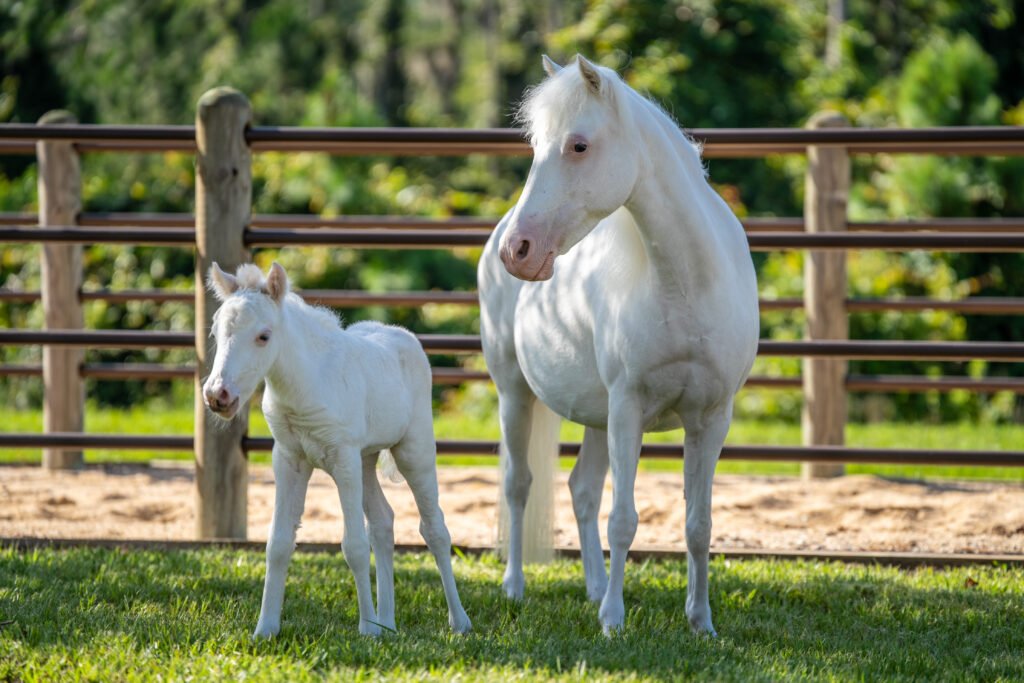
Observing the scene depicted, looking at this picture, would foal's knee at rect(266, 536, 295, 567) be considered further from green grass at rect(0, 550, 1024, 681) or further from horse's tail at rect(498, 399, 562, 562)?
horse's tail at rect(498, 399, 562, 562)

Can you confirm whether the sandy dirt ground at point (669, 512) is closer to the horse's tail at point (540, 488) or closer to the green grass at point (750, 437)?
the horse's tail at point (540, 488)

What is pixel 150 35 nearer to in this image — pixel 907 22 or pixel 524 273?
pixel 907 22

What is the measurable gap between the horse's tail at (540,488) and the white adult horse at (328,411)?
0.86 metres

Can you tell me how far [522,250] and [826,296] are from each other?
3.74 m

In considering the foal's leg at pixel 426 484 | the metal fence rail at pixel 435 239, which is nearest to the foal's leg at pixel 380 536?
the foal's leg at pixel 426 484

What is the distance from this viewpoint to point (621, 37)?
16.5 metres

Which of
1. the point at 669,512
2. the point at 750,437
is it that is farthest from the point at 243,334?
the point at 750,437

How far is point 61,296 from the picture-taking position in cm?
726

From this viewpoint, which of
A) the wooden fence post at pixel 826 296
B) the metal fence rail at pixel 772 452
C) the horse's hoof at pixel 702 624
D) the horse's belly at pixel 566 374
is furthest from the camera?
the wooden fence post at pixel 826 296

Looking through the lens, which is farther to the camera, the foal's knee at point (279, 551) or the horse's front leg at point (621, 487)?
the horse's front leg at point (621, 487)

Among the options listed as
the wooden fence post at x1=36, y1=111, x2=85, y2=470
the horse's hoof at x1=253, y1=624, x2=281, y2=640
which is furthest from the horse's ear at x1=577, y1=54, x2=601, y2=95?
the wooden fence post at x1=36, y1=111, x2=85, y2=470

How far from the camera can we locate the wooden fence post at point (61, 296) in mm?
7121

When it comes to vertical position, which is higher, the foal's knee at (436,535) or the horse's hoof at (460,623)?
the foal's knee at (436,535)

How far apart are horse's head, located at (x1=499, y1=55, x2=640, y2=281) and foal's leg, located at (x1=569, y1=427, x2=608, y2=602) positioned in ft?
4.17
